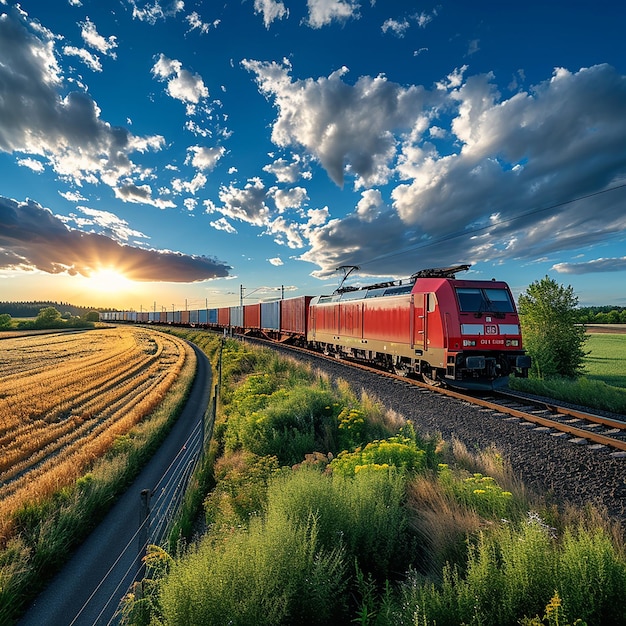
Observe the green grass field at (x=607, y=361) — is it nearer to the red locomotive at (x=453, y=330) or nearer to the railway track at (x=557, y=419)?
the red locomotive at (x=453, y=330)

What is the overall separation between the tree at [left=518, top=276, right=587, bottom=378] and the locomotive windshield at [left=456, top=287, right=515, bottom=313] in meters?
9.79

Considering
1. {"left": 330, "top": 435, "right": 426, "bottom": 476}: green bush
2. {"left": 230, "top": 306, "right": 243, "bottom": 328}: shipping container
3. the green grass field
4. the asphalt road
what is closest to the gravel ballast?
{"left": 330, "top": 435, "right": 426, "bottom": 476}: green bush

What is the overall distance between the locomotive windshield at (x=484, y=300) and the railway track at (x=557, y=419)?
2998mm

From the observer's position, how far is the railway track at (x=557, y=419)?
8.49m

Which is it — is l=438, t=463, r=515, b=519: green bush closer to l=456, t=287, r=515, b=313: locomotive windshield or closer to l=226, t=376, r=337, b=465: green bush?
l=226, t=376, r=337, b=465: green bush

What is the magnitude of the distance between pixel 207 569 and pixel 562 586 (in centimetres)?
276

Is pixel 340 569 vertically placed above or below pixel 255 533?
below

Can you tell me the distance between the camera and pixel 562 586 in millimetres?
2809

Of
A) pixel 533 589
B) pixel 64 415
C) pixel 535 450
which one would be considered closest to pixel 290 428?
pixel 535 450

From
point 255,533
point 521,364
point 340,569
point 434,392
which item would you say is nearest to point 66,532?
point 255,533

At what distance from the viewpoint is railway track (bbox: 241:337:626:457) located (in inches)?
334

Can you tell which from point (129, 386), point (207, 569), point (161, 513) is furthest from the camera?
point (129, 386)

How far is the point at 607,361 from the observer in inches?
1419

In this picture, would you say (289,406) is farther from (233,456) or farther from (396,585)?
(396,585)
